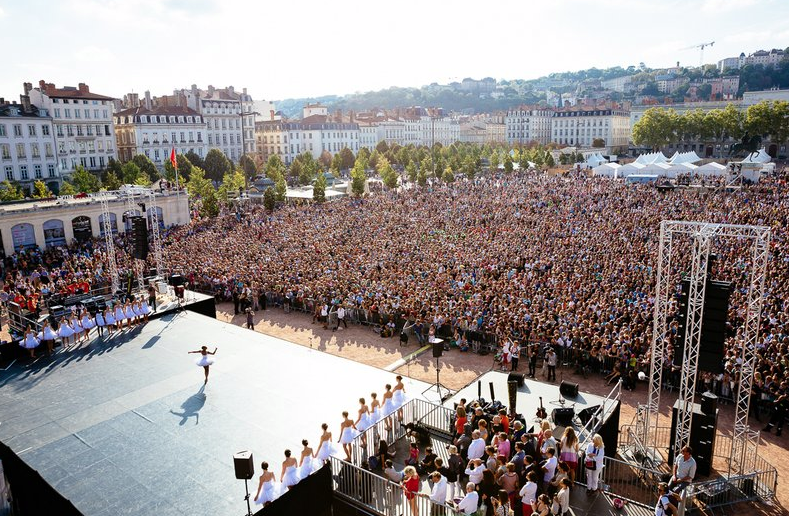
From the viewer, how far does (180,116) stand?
73.8 metres

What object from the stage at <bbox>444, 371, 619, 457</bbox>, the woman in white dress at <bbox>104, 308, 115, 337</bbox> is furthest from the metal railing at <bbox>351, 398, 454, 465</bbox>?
the woman in white dress at <bbox>104, 308, 115, 337</bbox>

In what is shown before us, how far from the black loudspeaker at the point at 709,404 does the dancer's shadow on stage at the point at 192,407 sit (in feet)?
35.0

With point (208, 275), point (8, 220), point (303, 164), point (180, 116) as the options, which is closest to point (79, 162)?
point (180, 116)

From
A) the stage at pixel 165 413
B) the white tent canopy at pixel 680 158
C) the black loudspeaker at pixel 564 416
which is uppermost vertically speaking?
the white tent canopy at pixel 680 158

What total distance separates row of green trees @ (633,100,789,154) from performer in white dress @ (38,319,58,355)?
85.1 m

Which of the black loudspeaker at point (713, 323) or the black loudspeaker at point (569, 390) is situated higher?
the black loudspeaker at point (713, 323)

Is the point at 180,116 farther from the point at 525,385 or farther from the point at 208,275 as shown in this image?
the point at 525,385

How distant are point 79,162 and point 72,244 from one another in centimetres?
3426

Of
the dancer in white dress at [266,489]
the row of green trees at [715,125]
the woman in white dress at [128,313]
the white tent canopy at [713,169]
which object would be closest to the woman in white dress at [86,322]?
the woman in white dress at [128,313]

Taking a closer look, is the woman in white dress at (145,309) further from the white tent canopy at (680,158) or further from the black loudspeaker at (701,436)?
the white tent canopy at (680,158)

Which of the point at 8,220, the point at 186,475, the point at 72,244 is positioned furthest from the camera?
the point at 72,244

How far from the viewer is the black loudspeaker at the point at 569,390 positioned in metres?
12.3

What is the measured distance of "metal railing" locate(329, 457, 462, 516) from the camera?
359 inches

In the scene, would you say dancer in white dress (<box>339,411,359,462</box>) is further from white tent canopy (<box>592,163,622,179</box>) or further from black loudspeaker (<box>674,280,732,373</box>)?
white tent canopy (<box>592,163,622,179</box>)
